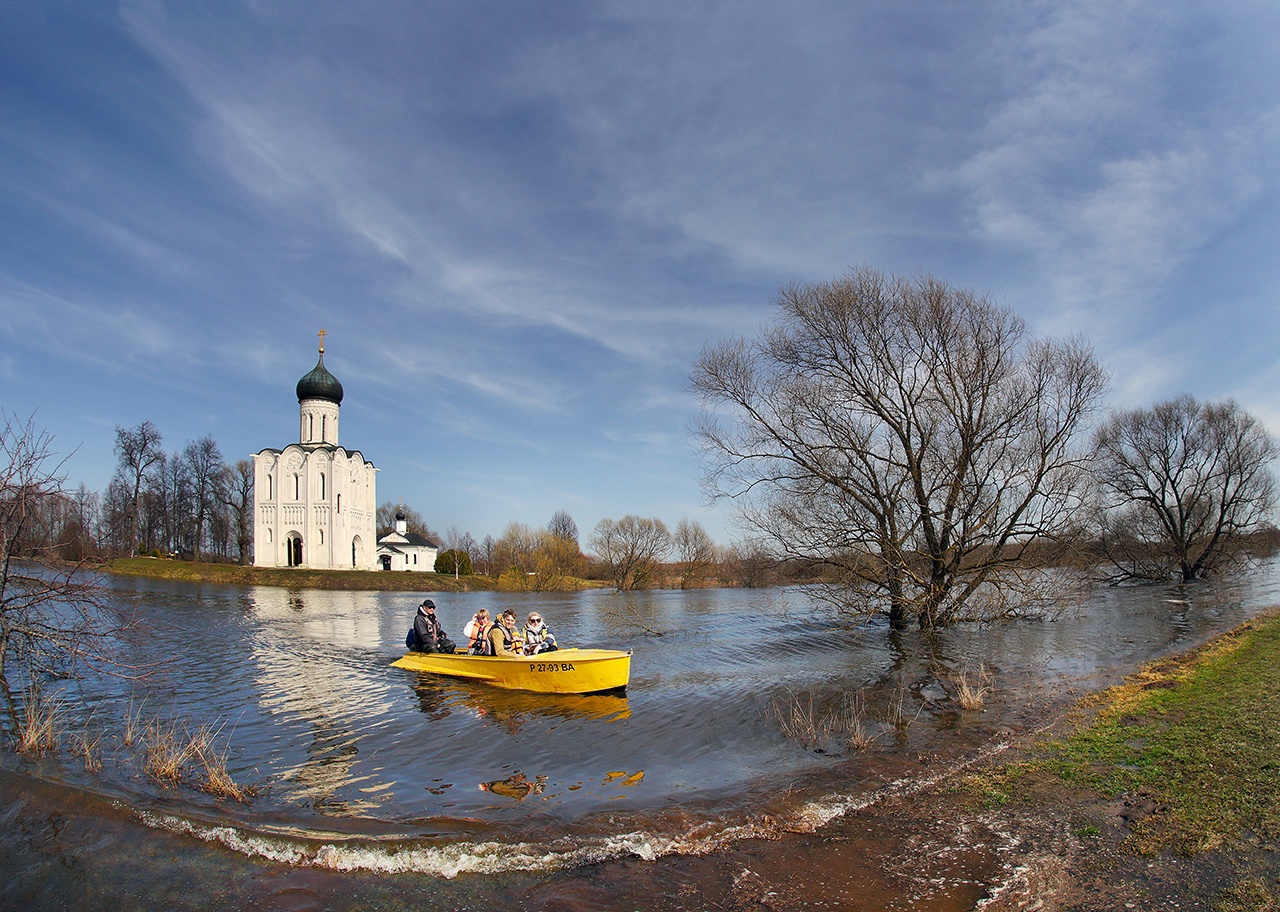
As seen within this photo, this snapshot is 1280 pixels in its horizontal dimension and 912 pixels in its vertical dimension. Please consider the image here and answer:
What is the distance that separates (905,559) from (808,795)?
14632 mm

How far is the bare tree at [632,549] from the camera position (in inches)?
2518

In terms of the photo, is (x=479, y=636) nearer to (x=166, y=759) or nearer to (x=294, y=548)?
(x=166, y=759)

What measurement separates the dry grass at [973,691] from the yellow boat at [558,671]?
5.98 meters

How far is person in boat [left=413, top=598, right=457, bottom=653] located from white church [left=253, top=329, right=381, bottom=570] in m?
48.8

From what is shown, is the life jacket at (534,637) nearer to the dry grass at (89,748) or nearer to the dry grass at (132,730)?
the dry grass at (132,730)

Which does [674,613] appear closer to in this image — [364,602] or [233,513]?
[364,602]

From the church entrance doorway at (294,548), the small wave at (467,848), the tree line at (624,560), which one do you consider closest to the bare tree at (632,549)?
the tree line at (624,560)

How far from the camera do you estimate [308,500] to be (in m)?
61.9

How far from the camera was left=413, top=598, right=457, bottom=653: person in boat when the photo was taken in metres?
17.2

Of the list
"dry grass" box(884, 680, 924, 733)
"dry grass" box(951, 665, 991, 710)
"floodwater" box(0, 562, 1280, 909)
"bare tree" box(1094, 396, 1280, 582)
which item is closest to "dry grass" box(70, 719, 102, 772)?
"floodwater" box(0, 562, 1280, 909)

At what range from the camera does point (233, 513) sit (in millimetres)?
81688

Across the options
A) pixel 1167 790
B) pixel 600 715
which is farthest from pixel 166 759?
pixel 1167 790

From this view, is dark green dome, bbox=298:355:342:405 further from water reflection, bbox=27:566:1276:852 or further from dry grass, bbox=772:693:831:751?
dry grass, bbox=772:693:831:751

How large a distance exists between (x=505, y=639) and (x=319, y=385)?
181ft
